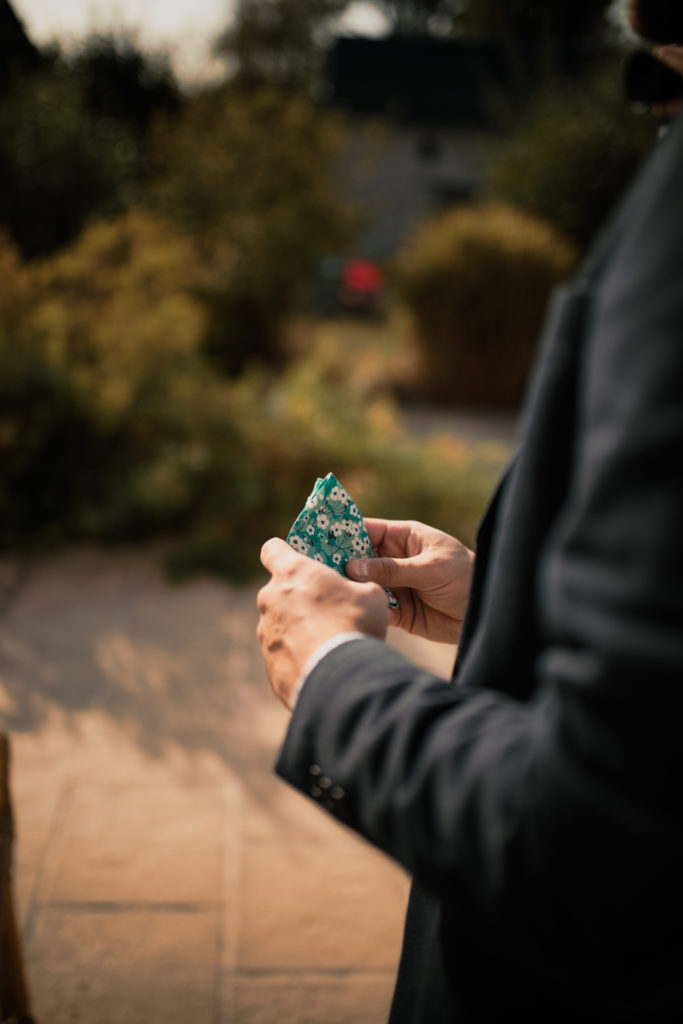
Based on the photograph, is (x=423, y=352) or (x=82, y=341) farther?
(x=423, y=352)

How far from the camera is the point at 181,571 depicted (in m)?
4.66

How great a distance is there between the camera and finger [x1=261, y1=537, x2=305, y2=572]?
3.43 feet

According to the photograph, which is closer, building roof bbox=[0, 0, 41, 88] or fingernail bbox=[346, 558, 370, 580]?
fingernail bbox=[346, 558, 370, 580]

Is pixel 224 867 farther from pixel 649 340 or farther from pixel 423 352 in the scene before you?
pixel 423 352

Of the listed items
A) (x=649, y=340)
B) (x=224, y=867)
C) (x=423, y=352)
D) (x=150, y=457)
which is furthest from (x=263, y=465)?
(x=423, y=352)

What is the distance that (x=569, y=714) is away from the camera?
63cm

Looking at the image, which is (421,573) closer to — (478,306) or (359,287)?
(478,306)

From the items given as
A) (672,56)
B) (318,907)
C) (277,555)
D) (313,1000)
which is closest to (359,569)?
(277,555)

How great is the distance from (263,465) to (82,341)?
146cm

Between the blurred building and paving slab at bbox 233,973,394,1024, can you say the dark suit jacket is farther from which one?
the blurred building

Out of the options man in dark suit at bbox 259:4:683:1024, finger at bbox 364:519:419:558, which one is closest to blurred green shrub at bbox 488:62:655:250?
finger at bbox 364:519:419:558

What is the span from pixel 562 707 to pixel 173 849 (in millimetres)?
2391

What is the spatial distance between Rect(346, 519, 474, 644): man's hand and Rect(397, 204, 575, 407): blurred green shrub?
8920 mm

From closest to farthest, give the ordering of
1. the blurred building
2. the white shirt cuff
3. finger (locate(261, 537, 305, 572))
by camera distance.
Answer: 1. the white shirt cuff
2. finger (locate(261, 537, 305, 572))
3. the blurred building
